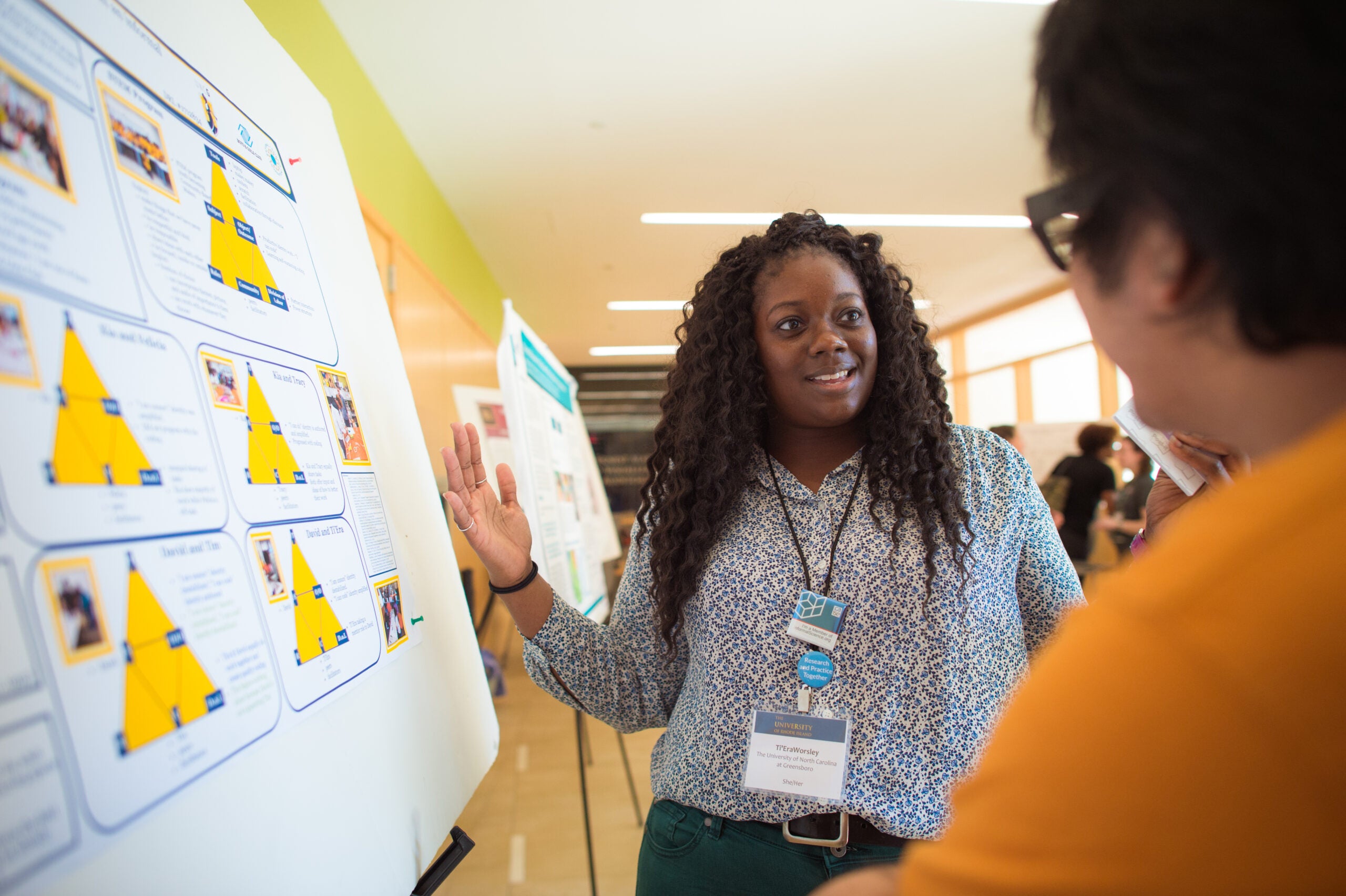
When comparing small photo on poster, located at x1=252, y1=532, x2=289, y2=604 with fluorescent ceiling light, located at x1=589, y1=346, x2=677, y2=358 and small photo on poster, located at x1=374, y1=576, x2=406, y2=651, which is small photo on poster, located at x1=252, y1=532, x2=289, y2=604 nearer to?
small photo on poster, located at x1=374, y1=576, x2=406, y2=651

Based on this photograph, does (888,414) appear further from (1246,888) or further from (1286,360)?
(1246,888)

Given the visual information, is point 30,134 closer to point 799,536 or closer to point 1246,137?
point 1246,137

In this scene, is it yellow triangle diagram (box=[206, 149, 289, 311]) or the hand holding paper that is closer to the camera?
yellow triangle diagram (box=[206, 149, 289, 311])

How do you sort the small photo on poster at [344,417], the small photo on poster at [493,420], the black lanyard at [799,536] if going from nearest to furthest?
the small photo on poster at [344,417] < the black lanyard at [799,536] < the small photo on poster at [493,420]

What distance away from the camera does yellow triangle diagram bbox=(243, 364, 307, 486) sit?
2.09 feet

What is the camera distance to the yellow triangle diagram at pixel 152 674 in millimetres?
461

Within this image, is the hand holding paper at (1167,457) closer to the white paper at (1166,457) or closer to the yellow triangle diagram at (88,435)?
the white paper at (1166,457)

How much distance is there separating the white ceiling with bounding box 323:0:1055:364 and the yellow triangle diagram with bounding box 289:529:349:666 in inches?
110

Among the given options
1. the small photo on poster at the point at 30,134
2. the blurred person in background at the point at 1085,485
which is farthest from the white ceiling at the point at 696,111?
the small photo on poster at the point at 30,134

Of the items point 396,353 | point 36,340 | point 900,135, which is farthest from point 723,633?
point 900,135

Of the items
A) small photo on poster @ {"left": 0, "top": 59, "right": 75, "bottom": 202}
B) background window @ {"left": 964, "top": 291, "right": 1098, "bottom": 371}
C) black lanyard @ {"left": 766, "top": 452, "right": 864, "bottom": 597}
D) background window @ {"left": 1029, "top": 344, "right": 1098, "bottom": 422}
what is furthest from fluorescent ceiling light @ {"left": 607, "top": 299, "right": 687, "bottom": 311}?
small photo on poster @ {"left": 0, "top": 59, "right": 75, "bottom": 202}

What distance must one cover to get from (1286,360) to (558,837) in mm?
2772

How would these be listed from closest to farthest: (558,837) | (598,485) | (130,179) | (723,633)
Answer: (130,179) < (723,633) < (558,837) < (598,485)

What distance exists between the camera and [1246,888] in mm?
351
